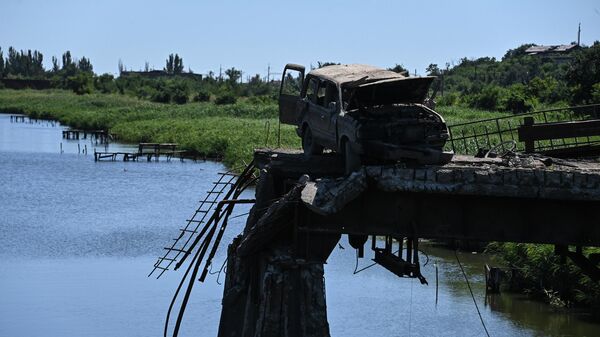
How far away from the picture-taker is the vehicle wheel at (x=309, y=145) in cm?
2119

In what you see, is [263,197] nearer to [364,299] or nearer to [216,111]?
[364,299]

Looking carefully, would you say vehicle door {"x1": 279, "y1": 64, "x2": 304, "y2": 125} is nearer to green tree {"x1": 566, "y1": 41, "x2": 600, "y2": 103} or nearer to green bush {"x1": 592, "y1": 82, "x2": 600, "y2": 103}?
green bush {"x1": 592, "y1": 82, "x2": 600, "y2": 103}

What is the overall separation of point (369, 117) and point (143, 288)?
16908 millimetres

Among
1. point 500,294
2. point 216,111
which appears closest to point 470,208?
point 500,294

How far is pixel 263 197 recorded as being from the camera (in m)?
18.5

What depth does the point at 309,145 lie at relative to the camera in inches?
845

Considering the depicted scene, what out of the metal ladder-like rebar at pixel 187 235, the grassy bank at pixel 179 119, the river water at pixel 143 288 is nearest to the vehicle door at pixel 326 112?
the metal ladder-like rebar at pixel 187 235

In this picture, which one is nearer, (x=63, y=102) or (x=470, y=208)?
(x=470, y=208)

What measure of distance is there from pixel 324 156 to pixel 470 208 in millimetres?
4576

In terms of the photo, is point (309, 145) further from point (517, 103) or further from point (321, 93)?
point (517, 103)

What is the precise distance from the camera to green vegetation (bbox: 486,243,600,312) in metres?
28.8

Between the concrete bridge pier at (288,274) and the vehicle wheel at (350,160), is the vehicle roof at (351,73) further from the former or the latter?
the concrete bridge pier at (288,274)

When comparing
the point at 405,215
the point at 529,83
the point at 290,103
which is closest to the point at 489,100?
the point at 529,83

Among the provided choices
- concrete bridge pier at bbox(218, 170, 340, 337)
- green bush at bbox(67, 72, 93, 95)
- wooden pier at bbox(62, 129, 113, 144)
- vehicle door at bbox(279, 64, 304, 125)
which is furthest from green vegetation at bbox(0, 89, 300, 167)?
concrete bridge pier at bbox(218, 170, 340, 337)
